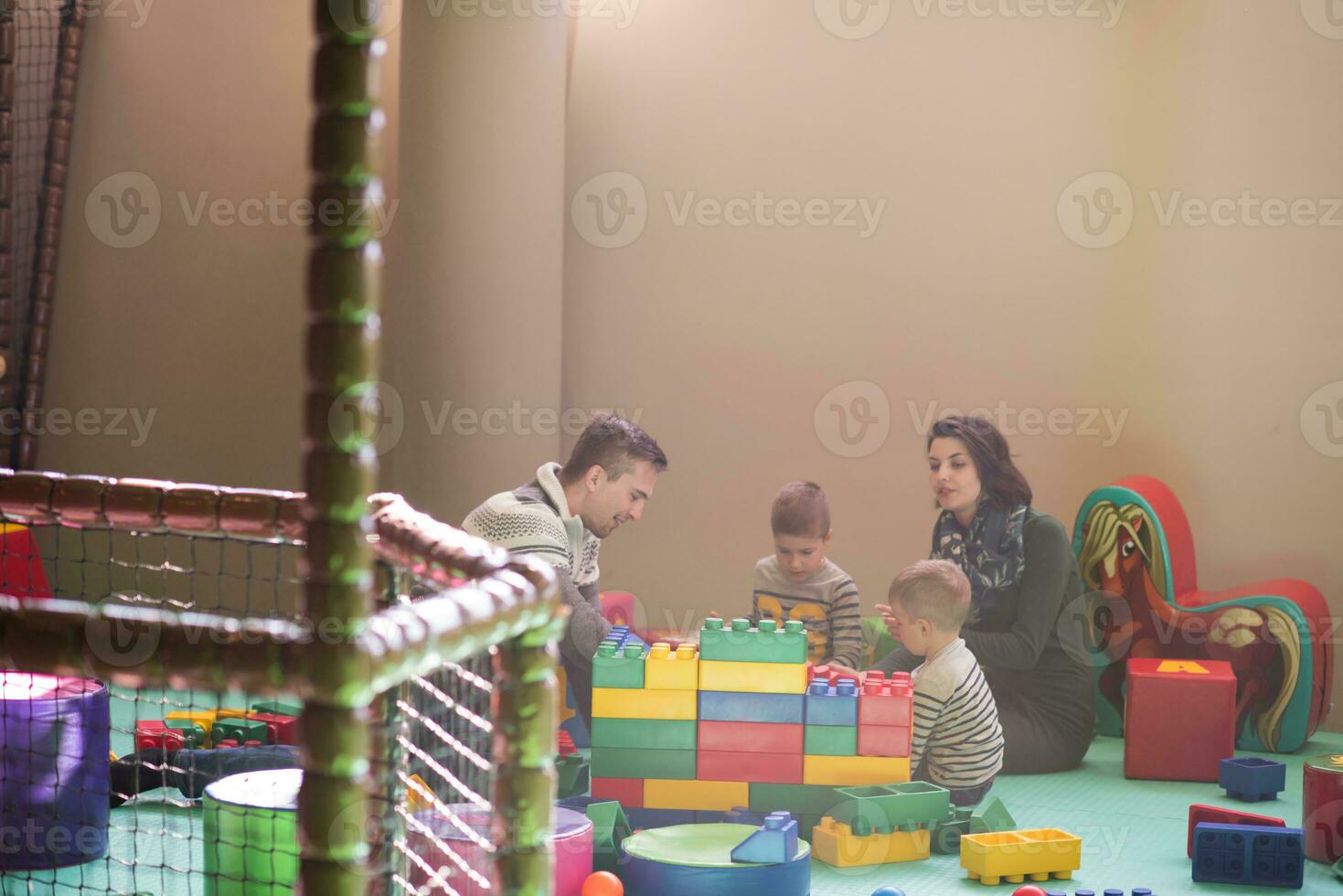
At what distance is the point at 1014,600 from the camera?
3.83m

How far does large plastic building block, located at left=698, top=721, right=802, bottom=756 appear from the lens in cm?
315

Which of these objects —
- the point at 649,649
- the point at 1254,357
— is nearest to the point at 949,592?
the point at 649,649

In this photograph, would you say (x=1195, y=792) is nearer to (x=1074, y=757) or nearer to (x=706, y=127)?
(x=1074, y=757)

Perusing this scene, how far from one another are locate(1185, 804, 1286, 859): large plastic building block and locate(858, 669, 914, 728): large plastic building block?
0.65 meters

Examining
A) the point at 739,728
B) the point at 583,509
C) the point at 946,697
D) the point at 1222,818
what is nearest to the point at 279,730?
the point at 583,509

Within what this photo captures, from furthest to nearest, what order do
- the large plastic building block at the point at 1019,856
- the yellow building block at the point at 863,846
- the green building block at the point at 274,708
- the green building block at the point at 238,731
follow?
1. the green building block at the point at 274,708
2. the green building block at the point at 238,731
3. the yellow building block at the point at 863,846
4. the large plastic building block at the point at 1019,856

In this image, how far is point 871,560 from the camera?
4.86m

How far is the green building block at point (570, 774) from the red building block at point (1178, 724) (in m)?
1.50

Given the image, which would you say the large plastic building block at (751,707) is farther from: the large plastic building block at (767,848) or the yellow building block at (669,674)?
the large plastic building block at (767,848)

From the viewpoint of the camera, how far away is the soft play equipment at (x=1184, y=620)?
4.09 m

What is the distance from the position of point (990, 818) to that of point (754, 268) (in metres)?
2.32

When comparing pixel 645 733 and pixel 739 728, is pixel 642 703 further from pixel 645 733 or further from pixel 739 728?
pixel 739 728

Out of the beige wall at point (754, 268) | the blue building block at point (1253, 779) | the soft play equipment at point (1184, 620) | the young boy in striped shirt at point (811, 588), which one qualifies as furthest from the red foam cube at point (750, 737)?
the beige wall at point (754, 268)

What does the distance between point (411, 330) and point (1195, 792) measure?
2615mm
